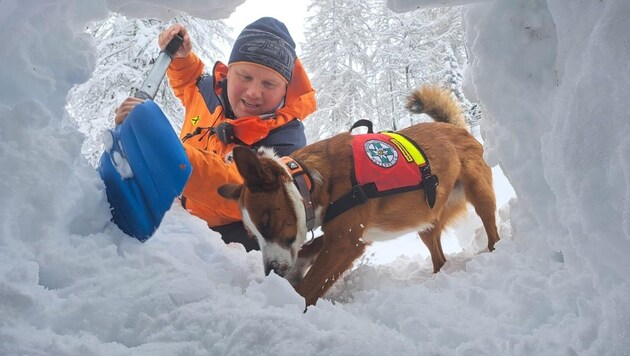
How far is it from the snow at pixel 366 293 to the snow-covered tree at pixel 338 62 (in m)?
17.6

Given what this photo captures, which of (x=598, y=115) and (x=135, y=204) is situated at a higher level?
(x=598, y=115)

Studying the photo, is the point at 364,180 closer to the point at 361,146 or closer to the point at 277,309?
the point at 361,146

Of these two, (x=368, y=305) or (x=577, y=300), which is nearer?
(x=577, y=300)

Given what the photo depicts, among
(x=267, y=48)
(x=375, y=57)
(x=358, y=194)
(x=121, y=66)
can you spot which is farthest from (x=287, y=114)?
(x=375, y=57)

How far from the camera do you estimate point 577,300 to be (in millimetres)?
1521

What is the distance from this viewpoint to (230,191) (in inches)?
123

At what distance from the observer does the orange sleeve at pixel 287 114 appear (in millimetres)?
3883

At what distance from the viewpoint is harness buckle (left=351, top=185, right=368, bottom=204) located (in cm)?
307

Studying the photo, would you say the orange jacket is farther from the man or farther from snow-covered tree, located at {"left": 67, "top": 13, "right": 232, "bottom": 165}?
snow-covered tree, located at {"left": 67, "top": 13, "right": 232, "bottom": 165}

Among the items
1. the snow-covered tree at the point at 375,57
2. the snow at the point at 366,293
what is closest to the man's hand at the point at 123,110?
the snow at the point at 366,293

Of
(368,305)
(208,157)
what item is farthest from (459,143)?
(368,305)

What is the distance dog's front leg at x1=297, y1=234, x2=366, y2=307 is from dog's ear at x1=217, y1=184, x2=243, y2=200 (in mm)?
655

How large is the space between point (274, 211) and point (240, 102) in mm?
1643

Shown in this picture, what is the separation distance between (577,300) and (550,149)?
0.50 meters
